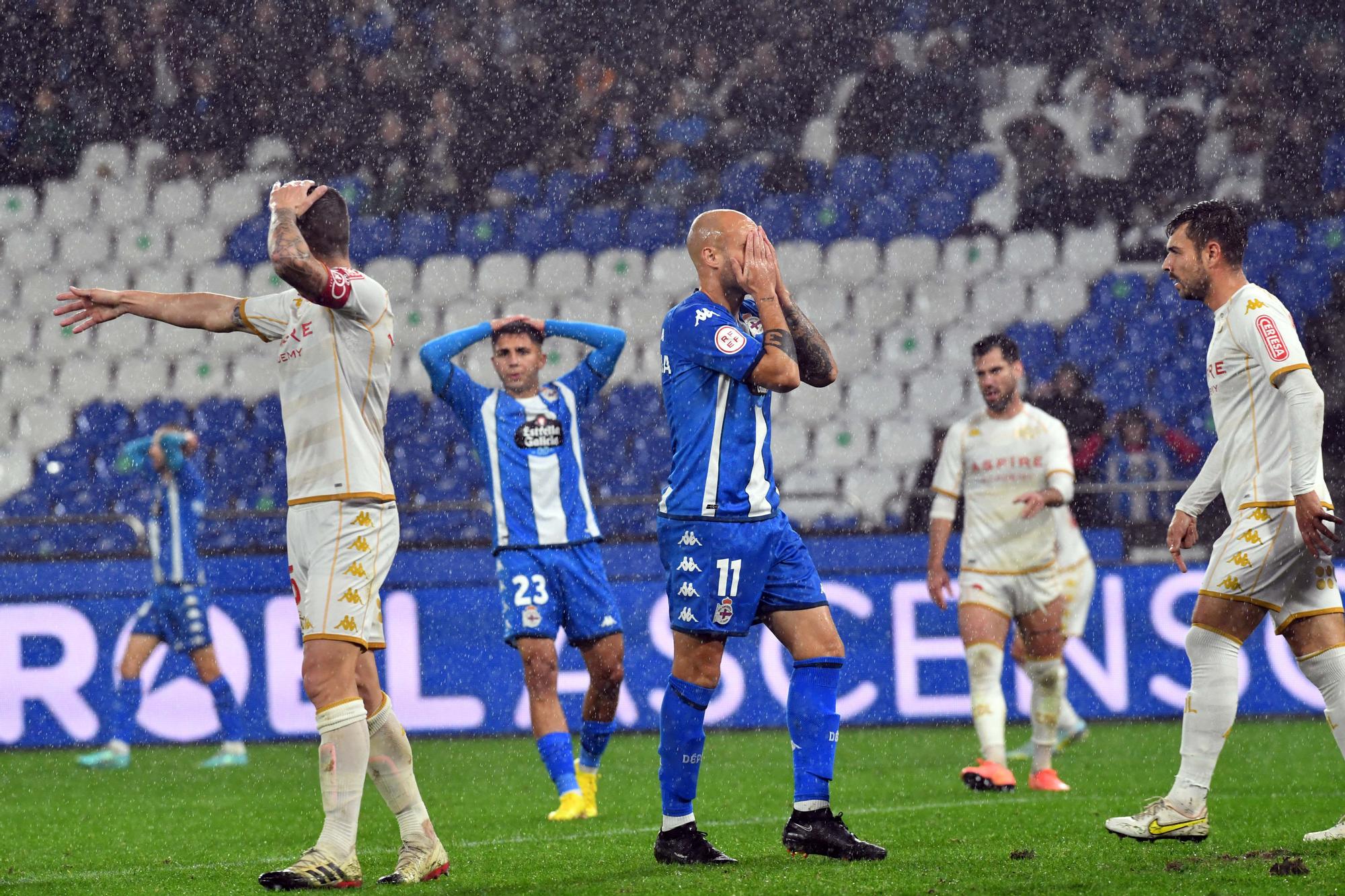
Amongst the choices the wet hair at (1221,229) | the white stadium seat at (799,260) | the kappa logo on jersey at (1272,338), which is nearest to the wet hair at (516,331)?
the wet hair at (1221,229)

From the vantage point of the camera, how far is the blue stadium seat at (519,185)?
13.9m

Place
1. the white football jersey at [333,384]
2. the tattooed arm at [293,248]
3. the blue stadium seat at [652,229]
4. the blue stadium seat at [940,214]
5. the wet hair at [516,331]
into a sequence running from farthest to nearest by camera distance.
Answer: the blue stadium seat at [652,229]
the blue stadium seat at [940,214]
the wet hair at [516,331]
the white football jersey at [333,384]
the tattooed arm at [293,248]

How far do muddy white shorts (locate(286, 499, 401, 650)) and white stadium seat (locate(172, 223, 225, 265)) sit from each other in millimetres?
10067

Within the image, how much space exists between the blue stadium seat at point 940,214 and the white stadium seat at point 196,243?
244 inches

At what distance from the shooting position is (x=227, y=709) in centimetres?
897

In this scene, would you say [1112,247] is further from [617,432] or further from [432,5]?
[432,5]

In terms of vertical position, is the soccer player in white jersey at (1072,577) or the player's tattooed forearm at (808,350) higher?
the player's tattooed forearm at (808,350)

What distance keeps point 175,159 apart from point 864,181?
20.7ft

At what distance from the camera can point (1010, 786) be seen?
6785 millimetres

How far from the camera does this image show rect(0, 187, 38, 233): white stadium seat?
46.3ft

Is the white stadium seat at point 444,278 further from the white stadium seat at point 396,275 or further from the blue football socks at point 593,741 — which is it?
the blue football socks at point 593,741

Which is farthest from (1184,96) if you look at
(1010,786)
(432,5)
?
(1010,786)

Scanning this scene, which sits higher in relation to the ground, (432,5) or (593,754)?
(432,5)

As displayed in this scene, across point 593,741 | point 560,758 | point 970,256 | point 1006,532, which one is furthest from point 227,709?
point 970,256
